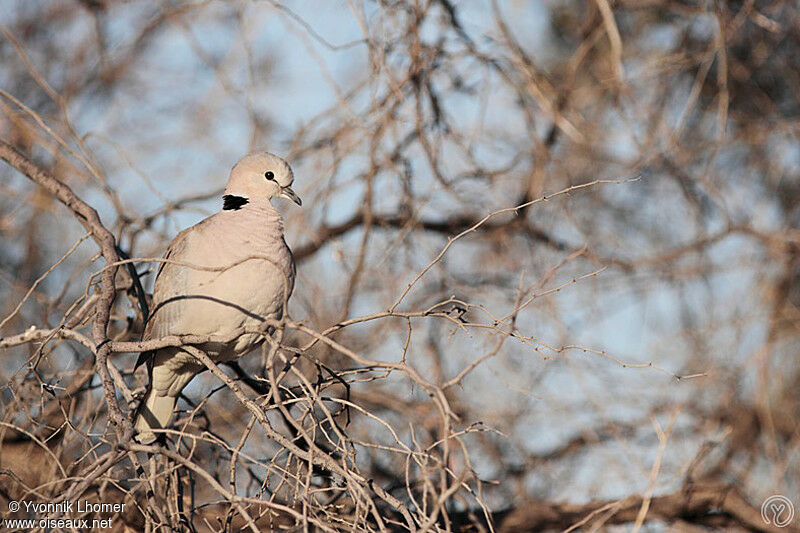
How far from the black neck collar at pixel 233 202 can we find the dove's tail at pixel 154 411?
741 mm

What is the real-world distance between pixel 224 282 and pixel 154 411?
2.45 ft

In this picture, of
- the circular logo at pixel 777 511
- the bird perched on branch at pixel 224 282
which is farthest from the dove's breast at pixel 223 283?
the circular logo at pixel 777 511

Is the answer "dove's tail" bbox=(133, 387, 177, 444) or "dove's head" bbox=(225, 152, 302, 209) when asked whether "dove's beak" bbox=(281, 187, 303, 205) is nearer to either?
"dove's head" bbox=(225, 152, 302, 209)

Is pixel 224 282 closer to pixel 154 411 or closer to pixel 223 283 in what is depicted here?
pixel 223 283

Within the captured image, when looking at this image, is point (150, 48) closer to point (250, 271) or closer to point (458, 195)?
point (458, 195)

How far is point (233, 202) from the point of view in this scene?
3.32 meters

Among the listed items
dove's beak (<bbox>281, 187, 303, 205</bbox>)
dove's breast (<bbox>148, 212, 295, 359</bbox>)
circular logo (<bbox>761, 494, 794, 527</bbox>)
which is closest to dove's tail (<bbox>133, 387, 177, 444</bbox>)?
dove's breast (<bbox>148, 212, 295, 359</bbox>)

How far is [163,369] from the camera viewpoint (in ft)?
10.6

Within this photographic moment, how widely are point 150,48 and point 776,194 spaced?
443cm

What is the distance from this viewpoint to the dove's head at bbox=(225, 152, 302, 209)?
335 cm

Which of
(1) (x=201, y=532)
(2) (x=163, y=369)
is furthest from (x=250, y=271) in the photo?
(1) (x=201, y=532)

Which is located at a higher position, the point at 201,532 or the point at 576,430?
the point at 201,532

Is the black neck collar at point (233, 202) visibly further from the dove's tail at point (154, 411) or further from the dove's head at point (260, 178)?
the dove's tail at point (154, 411)

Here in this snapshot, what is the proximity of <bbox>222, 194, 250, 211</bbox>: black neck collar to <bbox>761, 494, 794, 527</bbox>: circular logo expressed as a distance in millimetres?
2533
